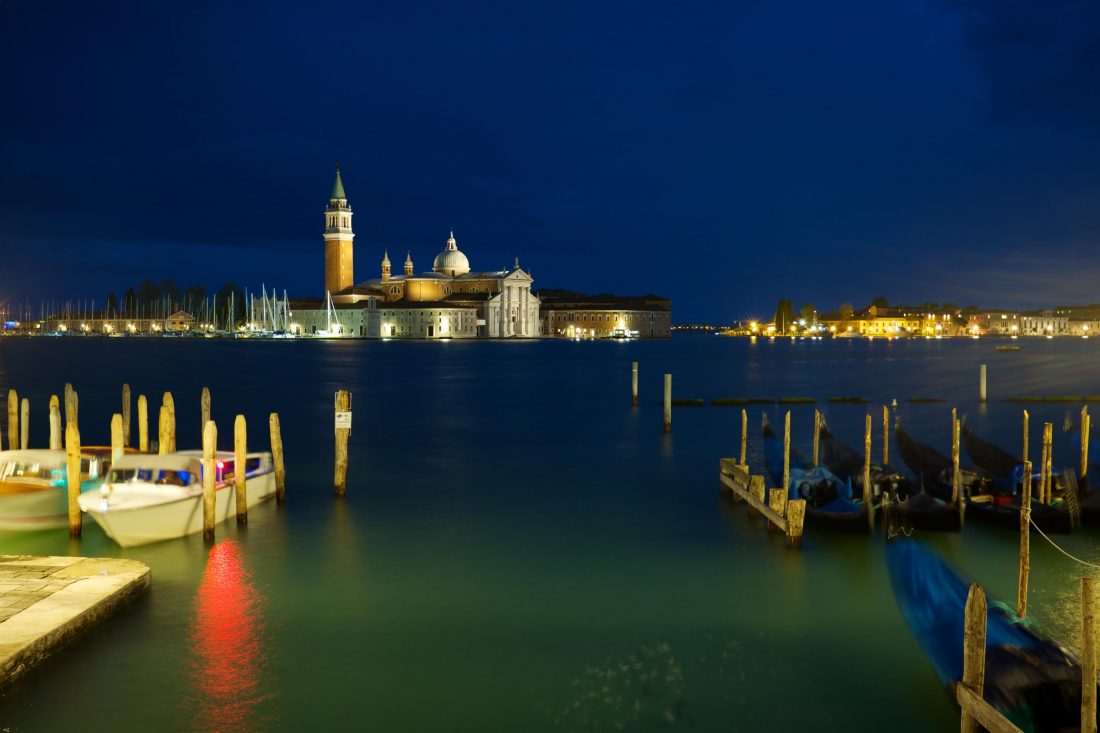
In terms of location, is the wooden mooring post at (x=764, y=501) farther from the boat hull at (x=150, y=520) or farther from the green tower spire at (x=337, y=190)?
the green tower spire at (x=337, y=190)

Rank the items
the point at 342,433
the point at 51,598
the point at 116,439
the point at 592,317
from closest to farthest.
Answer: the point at 51,598, the point at 116,439, the point at 342,433, the point at 592,317

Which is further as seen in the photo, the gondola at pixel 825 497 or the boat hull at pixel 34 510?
the gondola at pixel 825 497

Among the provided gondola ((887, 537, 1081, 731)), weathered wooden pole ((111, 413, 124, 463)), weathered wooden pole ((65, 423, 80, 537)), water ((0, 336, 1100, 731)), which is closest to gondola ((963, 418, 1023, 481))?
water ((0, 336, 1100, 731))

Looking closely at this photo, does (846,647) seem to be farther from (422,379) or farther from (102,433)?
(422,379)

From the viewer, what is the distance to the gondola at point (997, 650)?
5.48 metres

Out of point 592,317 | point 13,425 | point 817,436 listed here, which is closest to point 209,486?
point 13,425

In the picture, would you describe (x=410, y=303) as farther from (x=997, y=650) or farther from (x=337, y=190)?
(x=997, y=650)

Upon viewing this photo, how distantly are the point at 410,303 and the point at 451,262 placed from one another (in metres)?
12.6

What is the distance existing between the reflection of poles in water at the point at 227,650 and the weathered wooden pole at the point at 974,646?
4543 mm

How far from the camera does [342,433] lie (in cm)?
1324

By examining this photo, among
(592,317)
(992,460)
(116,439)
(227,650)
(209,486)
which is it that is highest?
(592,317)

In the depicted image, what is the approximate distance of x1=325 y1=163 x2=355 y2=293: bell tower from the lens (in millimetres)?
113312

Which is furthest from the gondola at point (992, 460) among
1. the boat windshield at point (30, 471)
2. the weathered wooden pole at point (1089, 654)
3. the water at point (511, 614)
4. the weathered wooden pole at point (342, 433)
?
the boat windshield at point (30, 471)

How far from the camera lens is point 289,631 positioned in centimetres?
815
